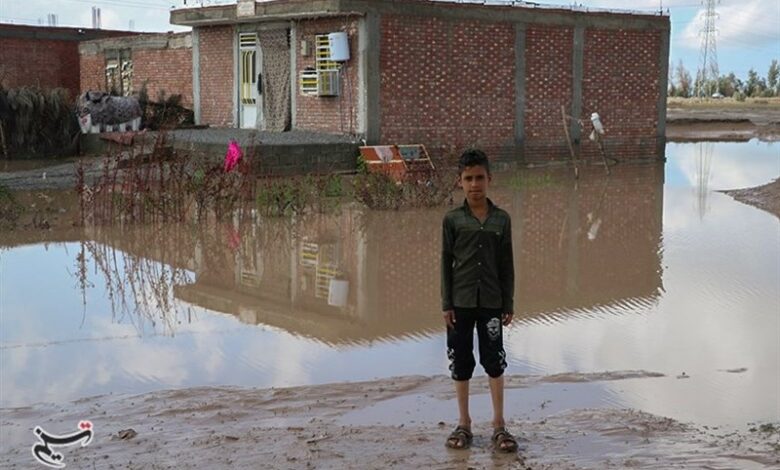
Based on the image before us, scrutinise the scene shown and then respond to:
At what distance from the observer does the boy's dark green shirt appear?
507 centimetres

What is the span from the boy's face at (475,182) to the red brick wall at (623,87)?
19.5 meters

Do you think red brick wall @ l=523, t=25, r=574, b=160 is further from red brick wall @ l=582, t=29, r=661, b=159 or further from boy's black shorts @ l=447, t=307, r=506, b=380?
boy's black shorts @ l=447, t=307, r=506, b=380

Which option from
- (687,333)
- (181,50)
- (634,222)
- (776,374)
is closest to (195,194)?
(634,222)

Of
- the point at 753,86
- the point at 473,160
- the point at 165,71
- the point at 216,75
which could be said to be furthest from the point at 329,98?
the point at 753,86

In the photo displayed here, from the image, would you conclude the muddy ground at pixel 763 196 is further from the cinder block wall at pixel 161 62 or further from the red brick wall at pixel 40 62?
the red brick wall at pixel 40 62

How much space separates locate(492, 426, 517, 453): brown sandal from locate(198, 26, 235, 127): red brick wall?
19.8 m

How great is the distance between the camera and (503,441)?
488 centimetres

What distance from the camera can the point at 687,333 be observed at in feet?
25.6

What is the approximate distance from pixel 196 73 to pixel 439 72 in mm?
7023

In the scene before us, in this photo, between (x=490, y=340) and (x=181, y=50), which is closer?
(x=490, y=340)

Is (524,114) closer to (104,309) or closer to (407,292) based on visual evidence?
(407,292)

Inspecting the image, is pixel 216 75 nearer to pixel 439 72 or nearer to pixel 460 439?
pixel 439 72

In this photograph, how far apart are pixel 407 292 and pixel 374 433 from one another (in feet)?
14.0

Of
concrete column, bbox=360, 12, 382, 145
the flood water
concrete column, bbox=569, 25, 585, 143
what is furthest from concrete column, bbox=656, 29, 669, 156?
the flood water
